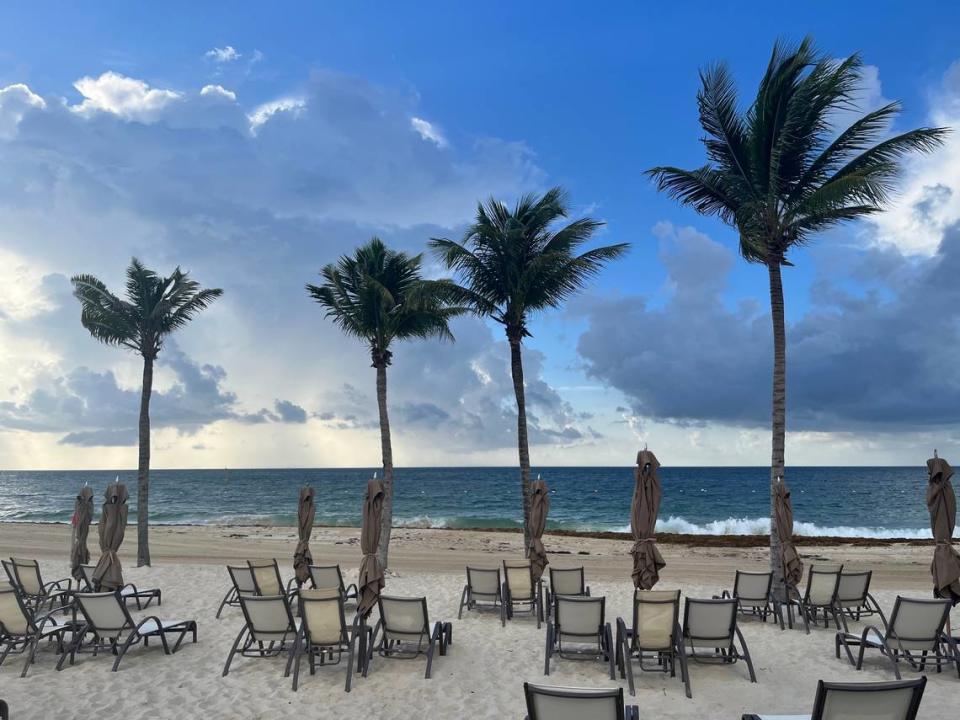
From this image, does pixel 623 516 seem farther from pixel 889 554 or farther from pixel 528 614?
pixel 528 614

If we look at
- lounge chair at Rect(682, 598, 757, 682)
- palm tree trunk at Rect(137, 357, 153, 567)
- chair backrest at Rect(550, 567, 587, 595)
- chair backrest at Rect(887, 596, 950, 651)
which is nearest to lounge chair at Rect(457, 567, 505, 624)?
chair backrest at Rect(550, 567, 587, 595)

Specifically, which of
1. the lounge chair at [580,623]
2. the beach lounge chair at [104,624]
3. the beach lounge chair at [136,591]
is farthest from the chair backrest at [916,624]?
the beach lounge chair at [136,591]

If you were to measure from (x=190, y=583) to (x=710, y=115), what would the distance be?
47.7 feet

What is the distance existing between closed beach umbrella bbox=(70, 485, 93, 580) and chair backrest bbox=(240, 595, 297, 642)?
19.7 ft

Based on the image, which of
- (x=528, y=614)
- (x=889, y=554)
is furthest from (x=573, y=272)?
(x=889, y=554)

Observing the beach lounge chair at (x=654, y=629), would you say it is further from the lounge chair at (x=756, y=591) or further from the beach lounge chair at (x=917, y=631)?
the lounge chair at (x=756, y=591)

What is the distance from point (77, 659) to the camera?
26.9 feet

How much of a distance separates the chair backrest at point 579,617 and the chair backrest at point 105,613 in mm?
5195

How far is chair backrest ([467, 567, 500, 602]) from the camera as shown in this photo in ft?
36.2

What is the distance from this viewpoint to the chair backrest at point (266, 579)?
423 inches

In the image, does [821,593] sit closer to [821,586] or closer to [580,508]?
[821,586]

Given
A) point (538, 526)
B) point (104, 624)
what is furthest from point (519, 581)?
point (104, 624)

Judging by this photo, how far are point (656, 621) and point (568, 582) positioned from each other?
3.25m

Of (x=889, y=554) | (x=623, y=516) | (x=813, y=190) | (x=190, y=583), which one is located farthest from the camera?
(x=623, y=516)
